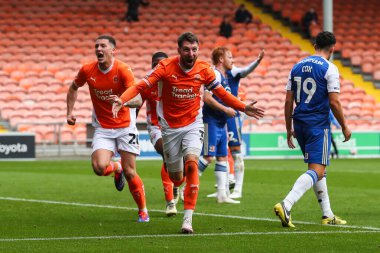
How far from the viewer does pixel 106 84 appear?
11.9 m

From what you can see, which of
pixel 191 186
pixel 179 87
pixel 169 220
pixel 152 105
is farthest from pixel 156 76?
pixel 152 105

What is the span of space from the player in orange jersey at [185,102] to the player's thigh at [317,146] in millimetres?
958

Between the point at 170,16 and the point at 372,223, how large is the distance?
1155 inches

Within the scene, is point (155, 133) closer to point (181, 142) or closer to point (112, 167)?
point (112, 167)

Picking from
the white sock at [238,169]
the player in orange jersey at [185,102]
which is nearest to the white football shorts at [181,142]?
the player in orange jersey at [185,102]

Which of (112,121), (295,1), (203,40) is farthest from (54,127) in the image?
(112,121)

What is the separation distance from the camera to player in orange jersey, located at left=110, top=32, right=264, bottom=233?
417 inches

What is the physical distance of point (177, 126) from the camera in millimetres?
11117

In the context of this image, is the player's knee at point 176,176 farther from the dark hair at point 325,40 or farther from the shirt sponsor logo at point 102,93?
the dark hair at point 325,40

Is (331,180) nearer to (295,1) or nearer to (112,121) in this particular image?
(112,121)

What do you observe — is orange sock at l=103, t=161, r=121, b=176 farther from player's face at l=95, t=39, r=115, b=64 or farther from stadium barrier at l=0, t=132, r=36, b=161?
stadium barrier at l=0, t=132, r=36, b=161

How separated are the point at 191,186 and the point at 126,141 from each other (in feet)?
5.38

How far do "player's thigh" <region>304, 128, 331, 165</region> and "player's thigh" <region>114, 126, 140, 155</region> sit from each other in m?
2.22

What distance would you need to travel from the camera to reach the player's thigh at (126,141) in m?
12.1
